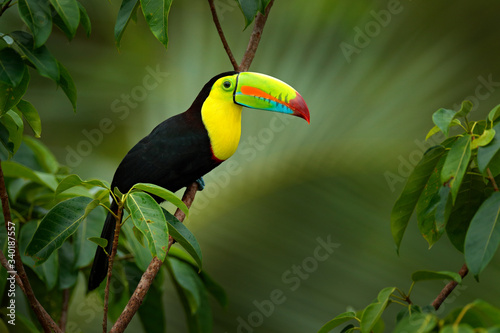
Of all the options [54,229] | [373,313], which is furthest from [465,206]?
[54,229]

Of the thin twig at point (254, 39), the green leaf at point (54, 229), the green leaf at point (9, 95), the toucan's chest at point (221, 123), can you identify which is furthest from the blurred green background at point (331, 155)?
the green leaf at point (9, 95)

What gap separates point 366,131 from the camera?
115 inches

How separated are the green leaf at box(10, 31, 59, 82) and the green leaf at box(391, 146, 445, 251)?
38.3 inches

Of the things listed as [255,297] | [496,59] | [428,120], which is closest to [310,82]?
[428,120]

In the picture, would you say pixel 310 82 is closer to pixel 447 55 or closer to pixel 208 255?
pixel 447 55

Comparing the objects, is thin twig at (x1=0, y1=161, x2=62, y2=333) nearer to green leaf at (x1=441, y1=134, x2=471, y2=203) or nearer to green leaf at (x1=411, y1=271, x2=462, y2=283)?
green leaf at (x1=411, y1=271, x2=462, y2=283)

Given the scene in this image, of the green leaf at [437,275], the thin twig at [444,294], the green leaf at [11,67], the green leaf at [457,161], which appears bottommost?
the thin twig at [444,294]

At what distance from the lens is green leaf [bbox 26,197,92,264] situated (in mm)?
1470

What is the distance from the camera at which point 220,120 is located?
2.49 m

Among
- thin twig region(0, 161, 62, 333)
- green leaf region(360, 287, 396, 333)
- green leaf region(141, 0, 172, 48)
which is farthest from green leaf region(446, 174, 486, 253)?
thin twig region(0, 161, 62, 333)

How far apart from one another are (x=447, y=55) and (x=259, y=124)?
3.51ft

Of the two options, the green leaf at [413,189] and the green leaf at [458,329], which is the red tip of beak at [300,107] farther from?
the green leaf at [458,329]

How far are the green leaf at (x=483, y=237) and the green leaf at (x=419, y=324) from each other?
0.51 feet

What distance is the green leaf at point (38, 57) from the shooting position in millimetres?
1470
